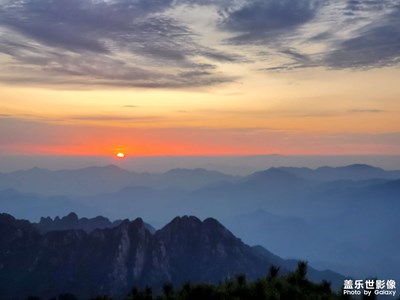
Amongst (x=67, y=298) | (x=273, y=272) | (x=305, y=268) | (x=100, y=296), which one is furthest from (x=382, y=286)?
(x=67, y=298)

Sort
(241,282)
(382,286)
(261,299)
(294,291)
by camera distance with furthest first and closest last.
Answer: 1. (382,286)
2. (241,282)
3. (294,291)
4. (261,299)

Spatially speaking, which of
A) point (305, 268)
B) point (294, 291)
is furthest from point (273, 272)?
point (294, 291)

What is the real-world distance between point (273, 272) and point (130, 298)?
29.5ft

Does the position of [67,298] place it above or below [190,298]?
below

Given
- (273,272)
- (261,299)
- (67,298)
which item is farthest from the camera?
(67,298)

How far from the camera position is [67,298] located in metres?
141

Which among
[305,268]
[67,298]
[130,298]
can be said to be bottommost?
[67,298]

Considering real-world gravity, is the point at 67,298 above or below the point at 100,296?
below

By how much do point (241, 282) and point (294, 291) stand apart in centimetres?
296

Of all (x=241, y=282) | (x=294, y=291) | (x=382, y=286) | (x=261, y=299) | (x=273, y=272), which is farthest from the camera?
(x=382, y=286)

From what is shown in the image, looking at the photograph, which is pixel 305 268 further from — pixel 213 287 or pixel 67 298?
pixel 67 298

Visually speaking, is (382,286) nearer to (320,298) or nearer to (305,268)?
(305,268)

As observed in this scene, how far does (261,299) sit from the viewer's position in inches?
782

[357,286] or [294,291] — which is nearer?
[294,291]
